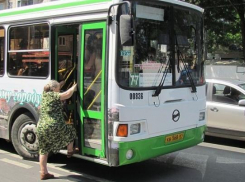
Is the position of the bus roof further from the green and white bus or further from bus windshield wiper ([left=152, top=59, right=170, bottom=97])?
bus windshield wiper ([left=152, top=59, right=170, bottom=97])

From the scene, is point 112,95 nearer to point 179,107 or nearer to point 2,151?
point 179,107

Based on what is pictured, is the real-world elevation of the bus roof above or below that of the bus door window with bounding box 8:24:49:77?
above

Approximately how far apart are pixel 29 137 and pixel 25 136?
0.10 metres

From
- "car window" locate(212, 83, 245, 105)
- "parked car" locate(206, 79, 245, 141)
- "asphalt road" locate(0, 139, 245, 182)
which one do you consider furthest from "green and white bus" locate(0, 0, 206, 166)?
"car window" locate(212, 83, 245, 105)

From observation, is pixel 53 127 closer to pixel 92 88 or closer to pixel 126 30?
pixel 92 88

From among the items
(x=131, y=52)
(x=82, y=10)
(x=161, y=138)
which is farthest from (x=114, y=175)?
(x=82, y=10)

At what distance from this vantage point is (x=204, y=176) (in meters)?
5.76

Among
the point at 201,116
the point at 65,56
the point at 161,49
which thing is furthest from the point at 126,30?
the point at 201,116

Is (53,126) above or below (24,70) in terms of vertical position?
below

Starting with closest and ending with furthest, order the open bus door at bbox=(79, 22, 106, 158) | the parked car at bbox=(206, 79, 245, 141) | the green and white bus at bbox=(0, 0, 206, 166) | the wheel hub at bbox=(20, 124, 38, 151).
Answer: the green and white bus at bbox=(0, 0, 206, 166), the open bus door at bbox=(79, 22, 106, 158), the wheel hub at bbox=(20, 124, 38, 151), the parked car at bbox=(206, 79, 245, 141)

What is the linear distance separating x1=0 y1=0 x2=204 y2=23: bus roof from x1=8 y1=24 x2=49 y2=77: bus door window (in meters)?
0.20

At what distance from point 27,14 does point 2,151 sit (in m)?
3.00

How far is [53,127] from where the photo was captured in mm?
5262

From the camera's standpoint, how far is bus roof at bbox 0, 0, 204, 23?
5092 mm
